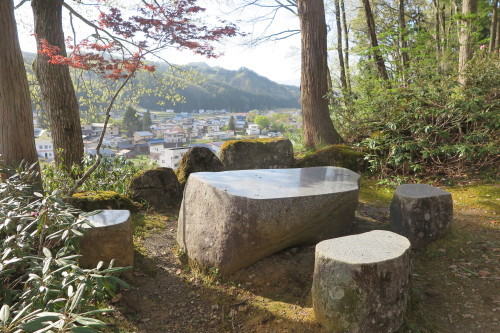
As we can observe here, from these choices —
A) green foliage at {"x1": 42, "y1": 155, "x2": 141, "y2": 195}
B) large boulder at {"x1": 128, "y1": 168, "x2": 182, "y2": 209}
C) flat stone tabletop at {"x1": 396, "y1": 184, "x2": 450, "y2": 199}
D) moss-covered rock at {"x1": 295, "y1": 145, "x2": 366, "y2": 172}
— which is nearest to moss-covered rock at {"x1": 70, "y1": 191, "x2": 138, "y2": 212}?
large boulder at {"x1": 128, "y1": 168, "x2": 182, "y2": 209}

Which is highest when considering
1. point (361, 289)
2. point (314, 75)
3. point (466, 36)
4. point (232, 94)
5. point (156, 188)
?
point (466, 36)

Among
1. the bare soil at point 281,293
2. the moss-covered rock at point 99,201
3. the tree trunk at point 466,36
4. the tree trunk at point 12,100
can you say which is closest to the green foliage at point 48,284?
the bare soil at point 281,293

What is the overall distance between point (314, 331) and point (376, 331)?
436 millimetres

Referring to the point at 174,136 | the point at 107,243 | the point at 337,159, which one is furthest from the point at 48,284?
the point at 174,136

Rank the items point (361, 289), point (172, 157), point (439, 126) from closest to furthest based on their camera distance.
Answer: point (361, 289)
point (439, 126)
point (172, 157)

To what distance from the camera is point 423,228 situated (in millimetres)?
3447

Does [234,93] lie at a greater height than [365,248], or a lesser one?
greater

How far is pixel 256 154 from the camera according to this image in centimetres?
591

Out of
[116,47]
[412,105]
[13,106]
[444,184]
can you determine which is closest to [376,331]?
[444,184]

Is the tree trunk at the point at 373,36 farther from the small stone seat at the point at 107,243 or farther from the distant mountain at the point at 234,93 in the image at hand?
the small stone seat at the point at 107,243

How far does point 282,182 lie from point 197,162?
7.58ft

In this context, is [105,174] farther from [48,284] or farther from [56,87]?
[48,284]

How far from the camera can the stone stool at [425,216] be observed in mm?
3430

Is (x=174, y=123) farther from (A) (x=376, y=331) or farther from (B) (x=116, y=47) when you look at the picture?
(A) (x=376, y=331)
